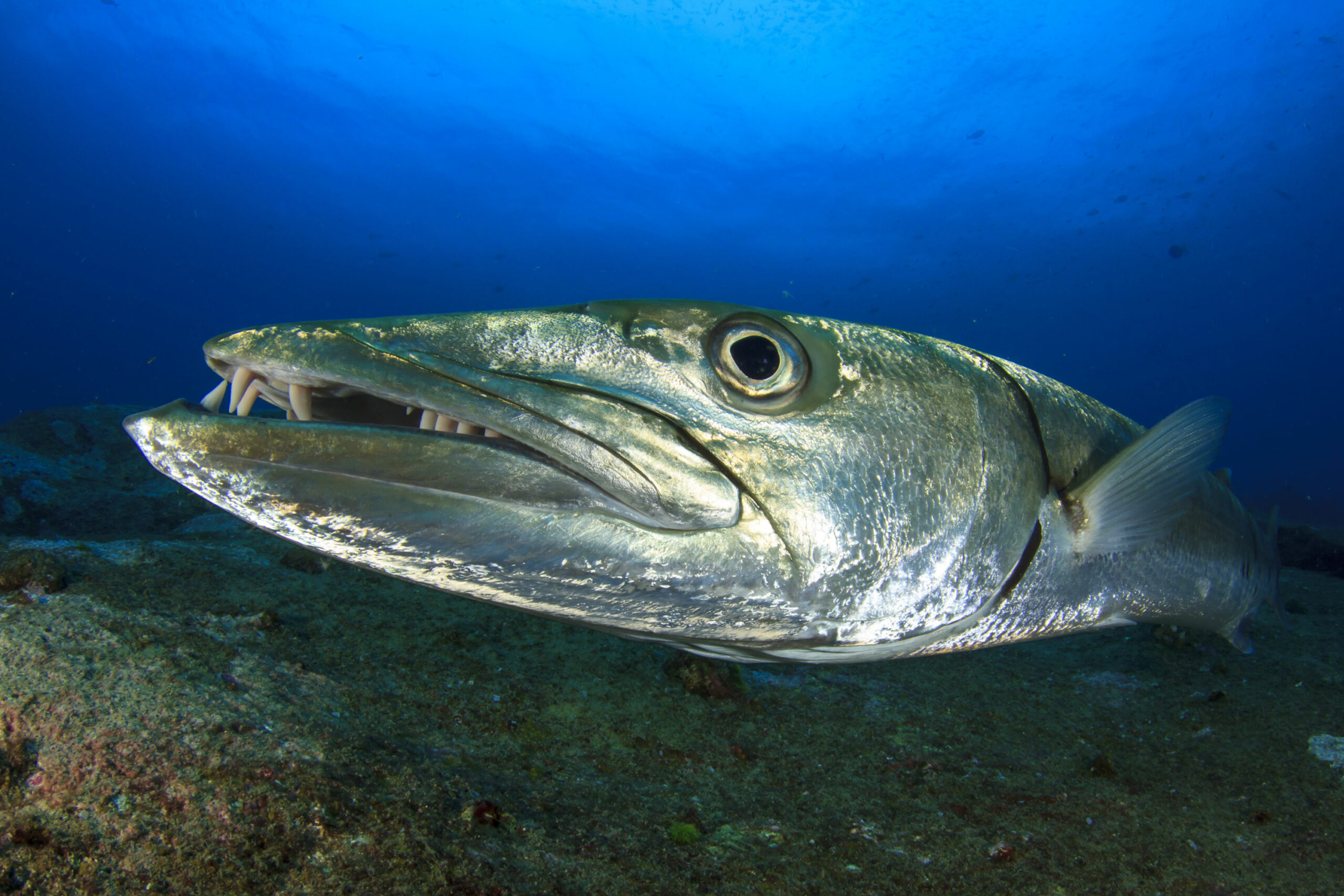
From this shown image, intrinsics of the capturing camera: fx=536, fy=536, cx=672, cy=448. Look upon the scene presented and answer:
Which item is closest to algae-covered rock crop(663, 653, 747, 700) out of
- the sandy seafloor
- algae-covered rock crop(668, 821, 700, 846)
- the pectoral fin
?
the sandy seafloor

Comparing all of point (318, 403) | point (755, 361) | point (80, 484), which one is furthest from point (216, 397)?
point (80, 484)

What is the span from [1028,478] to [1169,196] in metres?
71.0

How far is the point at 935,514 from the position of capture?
63.0 inches

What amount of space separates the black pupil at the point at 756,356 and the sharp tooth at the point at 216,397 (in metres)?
1.44

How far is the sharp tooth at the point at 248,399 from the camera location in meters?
1.38

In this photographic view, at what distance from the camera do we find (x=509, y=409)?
1304mm

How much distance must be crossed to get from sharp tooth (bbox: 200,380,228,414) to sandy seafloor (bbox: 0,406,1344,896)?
0.99 m

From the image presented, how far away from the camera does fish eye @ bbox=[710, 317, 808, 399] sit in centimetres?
153

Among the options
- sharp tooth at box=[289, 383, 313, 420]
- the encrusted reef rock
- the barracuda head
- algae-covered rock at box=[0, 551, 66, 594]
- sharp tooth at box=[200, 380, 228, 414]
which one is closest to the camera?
the barracuda head

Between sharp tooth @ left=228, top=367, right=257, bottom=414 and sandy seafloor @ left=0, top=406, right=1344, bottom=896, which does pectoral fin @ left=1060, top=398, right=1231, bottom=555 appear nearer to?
sandy seafloor @ left=0, top=406, right=1344, bottom=896

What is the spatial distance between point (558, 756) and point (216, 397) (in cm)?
180

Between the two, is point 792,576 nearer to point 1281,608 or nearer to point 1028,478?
point 1028,478

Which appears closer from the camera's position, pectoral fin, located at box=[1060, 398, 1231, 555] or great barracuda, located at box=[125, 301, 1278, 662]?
great barracuda, located at box=[125, 301, 1278, 662]

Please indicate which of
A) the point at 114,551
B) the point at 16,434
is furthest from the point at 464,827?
the point at 16,434
